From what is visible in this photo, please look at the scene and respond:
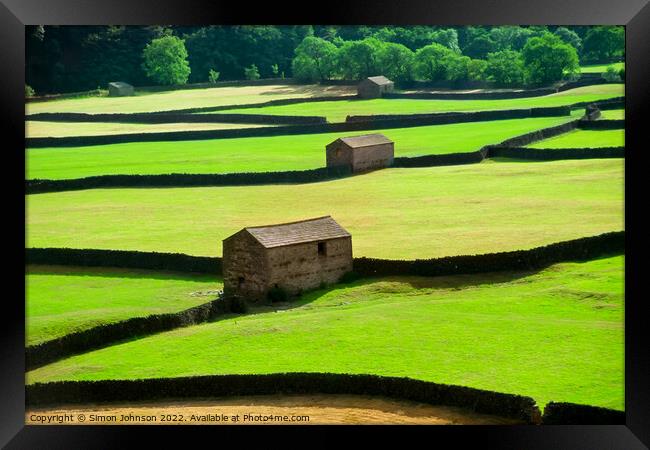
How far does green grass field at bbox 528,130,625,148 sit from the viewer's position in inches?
1786

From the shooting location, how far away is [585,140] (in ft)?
153

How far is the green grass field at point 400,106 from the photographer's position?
54094 mm

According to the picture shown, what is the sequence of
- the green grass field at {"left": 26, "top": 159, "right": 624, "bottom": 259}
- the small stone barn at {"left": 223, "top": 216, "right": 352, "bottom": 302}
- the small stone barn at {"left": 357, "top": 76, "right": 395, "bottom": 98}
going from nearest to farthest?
the small stone barn at {"left": 223, "top": 216, "right": 352, "bottom": 302}
the green grass field at {"left": 26, "top": 159, "right": 624, "bottom": 259}
the small stone barn at {"left": 357, "top": 76, "right": 395, "bottom": 98}

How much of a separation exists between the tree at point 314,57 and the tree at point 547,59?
26.9ft

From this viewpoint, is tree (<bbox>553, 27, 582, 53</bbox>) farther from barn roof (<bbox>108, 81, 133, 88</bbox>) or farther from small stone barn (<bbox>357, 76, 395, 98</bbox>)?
barn roof (<bbox>108, 81, 133, 88</bbox>)

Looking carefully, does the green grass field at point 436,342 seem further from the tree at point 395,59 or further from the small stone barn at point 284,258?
the tree at point 395,59

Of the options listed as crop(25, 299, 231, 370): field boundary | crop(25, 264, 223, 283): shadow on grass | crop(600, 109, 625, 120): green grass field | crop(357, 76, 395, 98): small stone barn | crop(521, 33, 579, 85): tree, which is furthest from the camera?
crop(357, 76, 395, 98): small stone barn

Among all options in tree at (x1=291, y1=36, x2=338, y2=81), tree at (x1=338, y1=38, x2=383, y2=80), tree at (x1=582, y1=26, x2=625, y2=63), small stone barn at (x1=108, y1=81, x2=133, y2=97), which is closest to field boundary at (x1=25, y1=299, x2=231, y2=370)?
tree at (x1=582, y1=26, x2=625, y2=63)

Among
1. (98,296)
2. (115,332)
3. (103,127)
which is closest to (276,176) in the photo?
(103,127)

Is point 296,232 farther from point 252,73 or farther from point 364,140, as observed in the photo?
point 252,73

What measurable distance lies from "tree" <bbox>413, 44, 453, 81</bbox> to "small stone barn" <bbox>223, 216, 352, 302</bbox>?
875 inches

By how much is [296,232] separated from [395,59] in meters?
27.7

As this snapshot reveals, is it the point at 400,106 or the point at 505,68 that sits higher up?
the point at 505,68

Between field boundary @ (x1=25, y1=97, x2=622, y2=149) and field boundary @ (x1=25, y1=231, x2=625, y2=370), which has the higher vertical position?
field boundary @ (x1=25, y1=97, x2=622, y2=149)
